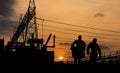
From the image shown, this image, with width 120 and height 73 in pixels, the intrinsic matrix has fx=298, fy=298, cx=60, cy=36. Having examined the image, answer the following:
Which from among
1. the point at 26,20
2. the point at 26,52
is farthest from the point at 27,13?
the point at 26,52

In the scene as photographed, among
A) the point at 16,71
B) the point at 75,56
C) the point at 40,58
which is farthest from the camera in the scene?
the point at 40,58

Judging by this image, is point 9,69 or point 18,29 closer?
point 9,69

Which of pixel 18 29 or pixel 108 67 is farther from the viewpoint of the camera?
pixel 18 29

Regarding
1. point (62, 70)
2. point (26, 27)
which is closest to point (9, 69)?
point (62, 70)

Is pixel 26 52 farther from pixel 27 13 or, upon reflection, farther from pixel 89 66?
pixel 27 13

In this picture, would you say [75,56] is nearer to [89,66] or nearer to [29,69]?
[89,66]

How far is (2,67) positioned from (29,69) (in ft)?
4.78

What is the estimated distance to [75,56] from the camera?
57.0 feet

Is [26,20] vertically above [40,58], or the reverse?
[26,20]

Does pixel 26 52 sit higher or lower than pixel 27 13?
lower

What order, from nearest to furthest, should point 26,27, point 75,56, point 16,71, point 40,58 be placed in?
1. point 16,71
2. point 75,56
3. point 40,58
4. point 26,27

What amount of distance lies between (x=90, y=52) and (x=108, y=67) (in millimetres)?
1670

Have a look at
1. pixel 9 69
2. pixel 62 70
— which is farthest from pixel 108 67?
pixel 9 69

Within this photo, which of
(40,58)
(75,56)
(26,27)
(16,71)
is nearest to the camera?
(16,71)
